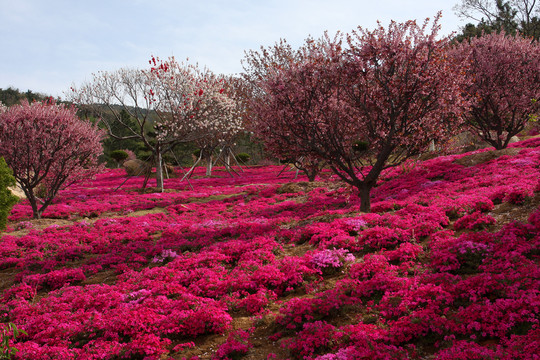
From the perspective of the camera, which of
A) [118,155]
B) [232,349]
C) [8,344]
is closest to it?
[8,344]

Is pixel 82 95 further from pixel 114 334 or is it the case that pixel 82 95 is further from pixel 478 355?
pixel 478 355

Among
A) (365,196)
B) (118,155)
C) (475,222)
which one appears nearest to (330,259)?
(475,222)

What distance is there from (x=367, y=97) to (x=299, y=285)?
8917mm

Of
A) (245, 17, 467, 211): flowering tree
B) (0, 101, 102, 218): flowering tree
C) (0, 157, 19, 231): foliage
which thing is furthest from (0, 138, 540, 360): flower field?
(0, 101, 102, 218): flowering tree

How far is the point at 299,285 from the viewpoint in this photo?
29.5ft

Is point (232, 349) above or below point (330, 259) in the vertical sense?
Result: below

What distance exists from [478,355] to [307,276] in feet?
15.8

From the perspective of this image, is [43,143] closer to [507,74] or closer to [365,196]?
[365,196]

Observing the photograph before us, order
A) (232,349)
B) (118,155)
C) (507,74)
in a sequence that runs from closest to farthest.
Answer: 1. (232,349)
2. (507,74)
3. (118,155)

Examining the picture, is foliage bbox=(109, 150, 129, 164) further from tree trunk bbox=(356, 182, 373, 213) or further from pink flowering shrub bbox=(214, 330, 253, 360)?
pink flowering shrub bbox=(214, 330, 253, 360)

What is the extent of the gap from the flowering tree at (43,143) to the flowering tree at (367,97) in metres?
12.6

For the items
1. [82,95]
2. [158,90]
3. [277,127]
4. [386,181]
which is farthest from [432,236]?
[82,95]

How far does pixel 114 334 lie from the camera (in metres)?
7.12

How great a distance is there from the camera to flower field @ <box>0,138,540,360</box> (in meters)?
5.90
